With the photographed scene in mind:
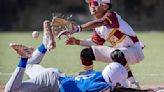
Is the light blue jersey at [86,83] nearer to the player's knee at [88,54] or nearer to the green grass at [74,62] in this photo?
the player's knee at [88,54]

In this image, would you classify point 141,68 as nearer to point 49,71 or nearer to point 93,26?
point 93,26

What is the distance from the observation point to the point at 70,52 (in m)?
12.1

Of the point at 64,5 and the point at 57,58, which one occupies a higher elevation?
the point at 64,5

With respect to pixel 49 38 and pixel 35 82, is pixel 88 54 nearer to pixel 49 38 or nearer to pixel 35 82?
pixel 49 38

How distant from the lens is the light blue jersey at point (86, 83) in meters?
5.43

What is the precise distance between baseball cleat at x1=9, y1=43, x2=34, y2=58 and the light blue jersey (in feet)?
1.28

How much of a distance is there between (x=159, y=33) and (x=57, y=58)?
7390 millimetres

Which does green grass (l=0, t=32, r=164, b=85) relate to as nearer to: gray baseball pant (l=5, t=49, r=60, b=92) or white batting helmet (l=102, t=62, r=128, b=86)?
gray baseball pant (l=5, t=49, r=60, b=92)

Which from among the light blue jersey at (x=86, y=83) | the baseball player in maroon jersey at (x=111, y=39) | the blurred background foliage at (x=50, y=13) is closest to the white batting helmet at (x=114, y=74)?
the light blue jersey at (x=86, y=83)

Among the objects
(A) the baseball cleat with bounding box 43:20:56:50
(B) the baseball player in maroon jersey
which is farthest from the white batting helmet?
(B) the baseball player in maroon jersey

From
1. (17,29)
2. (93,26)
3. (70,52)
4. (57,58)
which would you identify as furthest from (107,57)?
(17,29)

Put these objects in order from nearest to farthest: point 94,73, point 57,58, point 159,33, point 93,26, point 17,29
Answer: point 94,73 < point 93,26 < point 57,58 < point 159,33 < point 17,29

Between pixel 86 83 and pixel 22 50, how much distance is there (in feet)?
2.25

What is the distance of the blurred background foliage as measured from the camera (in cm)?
1905
